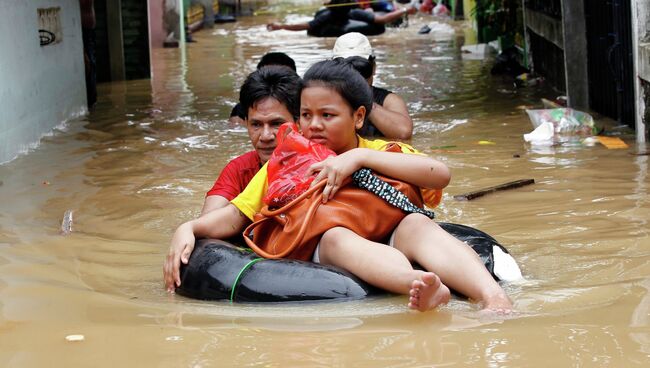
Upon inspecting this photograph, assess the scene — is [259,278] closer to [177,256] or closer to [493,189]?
[177,256]

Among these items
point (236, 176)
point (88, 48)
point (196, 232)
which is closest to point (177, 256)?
point (196, 232)

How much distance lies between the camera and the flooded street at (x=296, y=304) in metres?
3.57

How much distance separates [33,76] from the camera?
9711 millimetres

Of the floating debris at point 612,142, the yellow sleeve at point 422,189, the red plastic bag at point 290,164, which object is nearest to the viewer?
the red plastic bag at point 290,164

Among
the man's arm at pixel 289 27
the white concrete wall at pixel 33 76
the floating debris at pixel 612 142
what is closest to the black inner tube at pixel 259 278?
the floating debris at pixel 612 142

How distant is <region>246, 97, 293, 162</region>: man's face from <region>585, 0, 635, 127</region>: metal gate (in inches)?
185

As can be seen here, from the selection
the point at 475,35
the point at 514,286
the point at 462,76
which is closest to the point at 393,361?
the point at 514,286

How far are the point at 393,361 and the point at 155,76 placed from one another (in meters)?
12.7

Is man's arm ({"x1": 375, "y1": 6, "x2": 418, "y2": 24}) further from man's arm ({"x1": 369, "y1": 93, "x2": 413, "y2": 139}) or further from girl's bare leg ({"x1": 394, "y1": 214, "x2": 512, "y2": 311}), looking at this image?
girl's bare leg ({"x1": 394, "y1": 214, "x2": 512, "y2": 311})

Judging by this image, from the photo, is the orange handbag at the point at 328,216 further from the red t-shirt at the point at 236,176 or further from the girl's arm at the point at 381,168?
the red t-shirt at the point at 236,176

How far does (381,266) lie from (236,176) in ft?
4.46

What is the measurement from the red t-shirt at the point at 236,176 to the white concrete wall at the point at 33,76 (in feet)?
12.4

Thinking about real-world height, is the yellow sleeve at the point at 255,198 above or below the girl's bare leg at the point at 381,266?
above

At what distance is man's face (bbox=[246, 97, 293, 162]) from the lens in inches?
204
